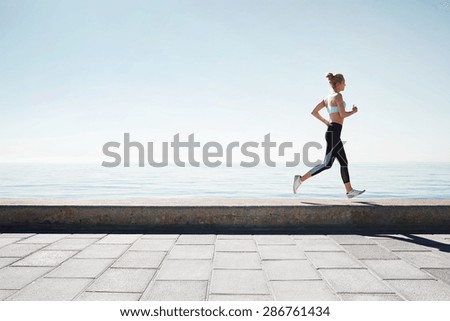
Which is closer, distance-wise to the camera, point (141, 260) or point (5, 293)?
point (5, 293)

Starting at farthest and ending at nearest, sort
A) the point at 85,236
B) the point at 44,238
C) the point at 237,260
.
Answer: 1. the point at 85,236
2. the point at 44,238
3. the point at 237,260

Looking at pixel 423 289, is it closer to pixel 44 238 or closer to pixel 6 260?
pixel 6 260

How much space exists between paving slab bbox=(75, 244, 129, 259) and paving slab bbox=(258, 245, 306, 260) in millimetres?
1538

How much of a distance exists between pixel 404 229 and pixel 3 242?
5220 millimetres

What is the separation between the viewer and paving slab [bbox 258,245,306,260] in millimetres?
3215

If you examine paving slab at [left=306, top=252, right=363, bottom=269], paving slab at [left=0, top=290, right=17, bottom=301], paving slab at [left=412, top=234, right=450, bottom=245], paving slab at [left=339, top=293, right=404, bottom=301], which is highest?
paving slab at [left=412, top=234, right=450, bottom=245]

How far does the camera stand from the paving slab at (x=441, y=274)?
2.60m

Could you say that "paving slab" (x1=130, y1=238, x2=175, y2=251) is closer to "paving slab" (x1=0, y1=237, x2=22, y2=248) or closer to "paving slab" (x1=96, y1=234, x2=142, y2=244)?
"paving slab" (x1=96, y1=234, x2=142, y2=244)

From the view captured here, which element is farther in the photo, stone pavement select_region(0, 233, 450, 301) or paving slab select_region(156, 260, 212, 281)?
paving slab select_region(156, 260, 212, 281)

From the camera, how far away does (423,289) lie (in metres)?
2.41

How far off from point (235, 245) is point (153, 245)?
3.14 feet

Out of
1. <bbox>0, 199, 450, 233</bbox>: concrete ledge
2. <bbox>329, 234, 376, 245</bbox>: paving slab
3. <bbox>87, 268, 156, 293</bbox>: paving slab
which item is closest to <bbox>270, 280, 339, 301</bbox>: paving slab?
<bbox>87, 268, 156, 293</bbox>: paving slab

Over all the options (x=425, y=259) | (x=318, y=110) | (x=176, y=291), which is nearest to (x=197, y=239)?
(x=176, y=291)
